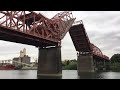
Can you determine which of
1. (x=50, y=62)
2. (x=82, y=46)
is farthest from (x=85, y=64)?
(x=50, y=62)

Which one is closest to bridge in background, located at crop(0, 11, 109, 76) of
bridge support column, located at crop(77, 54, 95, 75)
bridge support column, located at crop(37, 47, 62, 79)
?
bridge support column, located at crop(37, 47, 62, 79)

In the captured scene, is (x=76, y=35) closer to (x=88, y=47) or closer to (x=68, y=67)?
(x=88, y=47)

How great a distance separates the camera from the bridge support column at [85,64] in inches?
3745

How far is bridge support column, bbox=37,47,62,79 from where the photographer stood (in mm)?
61719

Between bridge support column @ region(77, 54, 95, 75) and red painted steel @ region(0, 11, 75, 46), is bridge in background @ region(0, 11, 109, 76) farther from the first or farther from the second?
bridge support column @ region(77, 54, 95, 75)

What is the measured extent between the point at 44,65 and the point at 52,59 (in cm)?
334

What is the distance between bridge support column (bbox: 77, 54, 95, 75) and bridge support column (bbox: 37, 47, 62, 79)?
110ft

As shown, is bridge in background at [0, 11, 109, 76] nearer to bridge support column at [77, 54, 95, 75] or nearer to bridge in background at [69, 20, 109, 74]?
bridge in background at [69, 20, 109, 74]

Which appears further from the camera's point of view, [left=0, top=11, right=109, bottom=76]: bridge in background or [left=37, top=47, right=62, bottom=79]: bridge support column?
[left=37, top=47, right=62, bottom=79]: bridge support column
